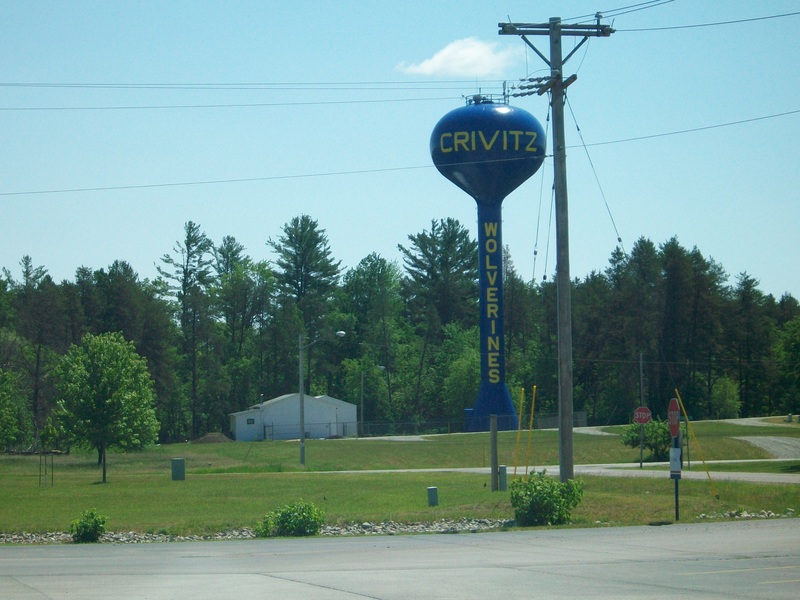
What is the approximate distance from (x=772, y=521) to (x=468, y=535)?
23.6 ft

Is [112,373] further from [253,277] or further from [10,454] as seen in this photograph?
[253,277]

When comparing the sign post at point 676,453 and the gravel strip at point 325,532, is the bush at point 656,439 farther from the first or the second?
the gravel strip at point 325,532

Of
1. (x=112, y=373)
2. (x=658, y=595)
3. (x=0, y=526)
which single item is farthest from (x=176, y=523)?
(x=112, y=373)

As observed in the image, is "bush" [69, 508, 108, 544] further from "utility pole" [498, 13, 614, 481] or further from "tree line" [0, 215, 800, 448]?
"tree line" [0, 215, 800, 448]

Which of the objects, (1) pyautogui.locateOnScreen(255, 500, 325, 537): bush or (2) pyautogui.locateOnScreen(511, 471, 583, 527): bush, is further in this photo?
(1) pyautogui.locateOnScreen(255, 500, 325, 537): bush

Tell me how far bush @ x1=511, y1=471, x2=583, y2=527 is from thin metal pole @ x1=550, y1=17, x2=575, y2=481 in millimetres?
1248

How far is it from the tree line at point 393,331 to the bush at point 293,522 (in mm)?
67730

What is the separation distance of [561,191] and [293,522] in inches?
410

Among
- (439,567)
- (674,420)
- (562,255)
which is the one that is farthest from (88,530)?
(674,420)

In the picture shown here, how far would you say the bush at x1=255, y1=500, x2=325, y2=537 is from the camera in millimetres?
21922

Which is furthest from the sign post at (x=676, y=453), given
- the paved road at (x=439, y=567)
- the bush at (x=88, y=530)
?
the bush at (x=88, y=530)

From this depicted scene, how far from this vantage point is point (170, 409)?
4050 inches

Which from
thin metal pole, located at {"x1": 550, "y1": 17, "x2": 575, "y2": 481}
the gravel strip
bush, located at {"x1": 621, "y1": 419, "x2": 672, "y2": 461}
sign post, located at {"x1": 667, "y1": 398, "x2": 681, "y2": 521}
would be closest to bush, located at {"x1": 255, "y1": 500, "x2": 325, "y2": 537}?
the gravel strip

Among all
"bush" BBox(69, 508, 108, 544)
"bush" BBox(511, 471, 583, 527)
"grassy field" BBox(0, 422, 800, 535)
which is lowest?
"grassy field" BBox(0, 422, 800, 535)
